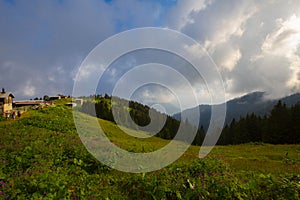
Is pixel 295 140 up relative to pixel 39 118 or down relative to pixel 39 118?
down

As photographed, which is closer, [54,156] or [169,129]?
[54,156]

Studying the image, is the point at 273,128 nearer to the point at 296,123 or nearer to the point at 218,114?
the point at 296,123

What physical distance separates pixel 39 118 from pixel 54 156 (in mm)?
23858

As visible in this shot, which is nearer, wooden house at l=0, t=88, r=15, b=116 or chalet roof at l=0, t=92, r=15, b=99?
wooden house at l=0, t=88, r=15, b=116

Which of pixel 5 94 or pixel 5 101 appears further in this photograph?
pixel 5 94

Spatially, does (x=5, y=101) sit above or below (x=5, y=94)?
below

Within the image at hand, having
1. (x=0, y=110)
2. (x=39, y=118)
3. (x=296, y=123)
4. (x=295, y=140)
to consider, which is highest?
(x=0, y=110)

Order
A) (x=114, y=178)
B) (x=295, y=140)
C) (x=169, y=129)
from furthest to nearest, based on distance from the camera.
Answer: (x=169, y=129)
(x=295, y=140)
(x=114, y=178)

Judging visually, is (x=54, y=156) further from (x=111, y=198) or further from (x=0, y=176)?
(x=111, y=198)

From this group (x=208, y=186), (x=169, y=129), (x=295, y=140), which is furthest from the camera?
(x=169, y=129)

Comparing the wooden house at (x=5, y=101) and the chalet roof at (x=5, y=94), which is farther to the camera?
the chalet roof at (x=5, y=94)

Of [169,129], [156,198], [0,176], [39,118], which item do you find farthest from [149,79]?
[169,129]

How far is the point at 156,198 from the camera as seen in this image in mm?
7984

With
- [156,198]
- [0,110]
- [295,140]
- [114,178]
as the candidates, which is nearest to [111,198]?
[156,198]
